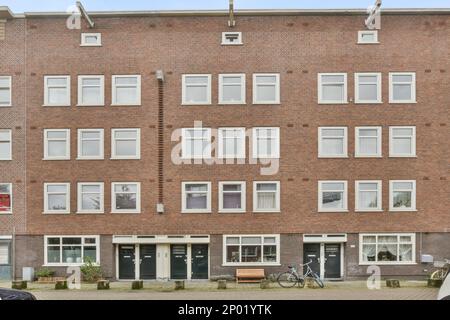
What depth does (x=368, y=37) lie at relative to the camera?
62.6 feet

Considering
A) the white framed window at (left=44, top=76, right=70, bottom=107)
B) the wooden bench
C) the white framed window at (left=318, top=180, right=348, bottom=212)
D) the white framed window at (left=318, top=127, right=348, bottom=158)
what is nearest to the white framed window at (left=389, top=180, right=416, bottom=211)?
the white framed window at (left=318, top=180, right=348, bottom=212)

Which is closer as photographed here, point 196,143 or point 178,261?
point 196,143

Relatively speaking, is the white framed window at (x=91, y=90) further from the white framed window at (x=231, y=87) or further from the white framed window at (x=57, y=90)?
the white framed window at (x=231, y=87)

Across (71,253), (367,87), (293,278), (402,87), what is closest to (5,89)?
(71,253)

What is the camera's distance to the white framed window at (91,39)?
19.1m

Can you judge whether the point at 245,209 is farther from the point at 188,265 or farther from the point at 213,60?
the point at 213,60

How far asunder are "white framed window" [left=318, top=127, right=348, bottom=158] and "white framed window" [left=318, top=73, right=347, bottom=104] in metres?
1.24

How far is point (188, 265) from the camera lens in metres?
19.2

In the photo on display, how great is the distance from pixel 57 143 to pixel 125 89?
3.67m

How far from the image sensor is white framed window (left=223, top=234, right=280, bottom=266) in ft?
62.0

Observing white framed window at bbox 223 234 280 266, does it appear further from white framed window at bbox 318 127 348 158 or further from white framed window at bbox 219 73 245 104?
white framed window at bbox 219 73 245 104

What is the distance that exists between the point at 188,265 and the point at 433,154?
1125 centimetres

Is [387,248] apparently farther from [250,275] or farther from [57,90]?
[57,90]
